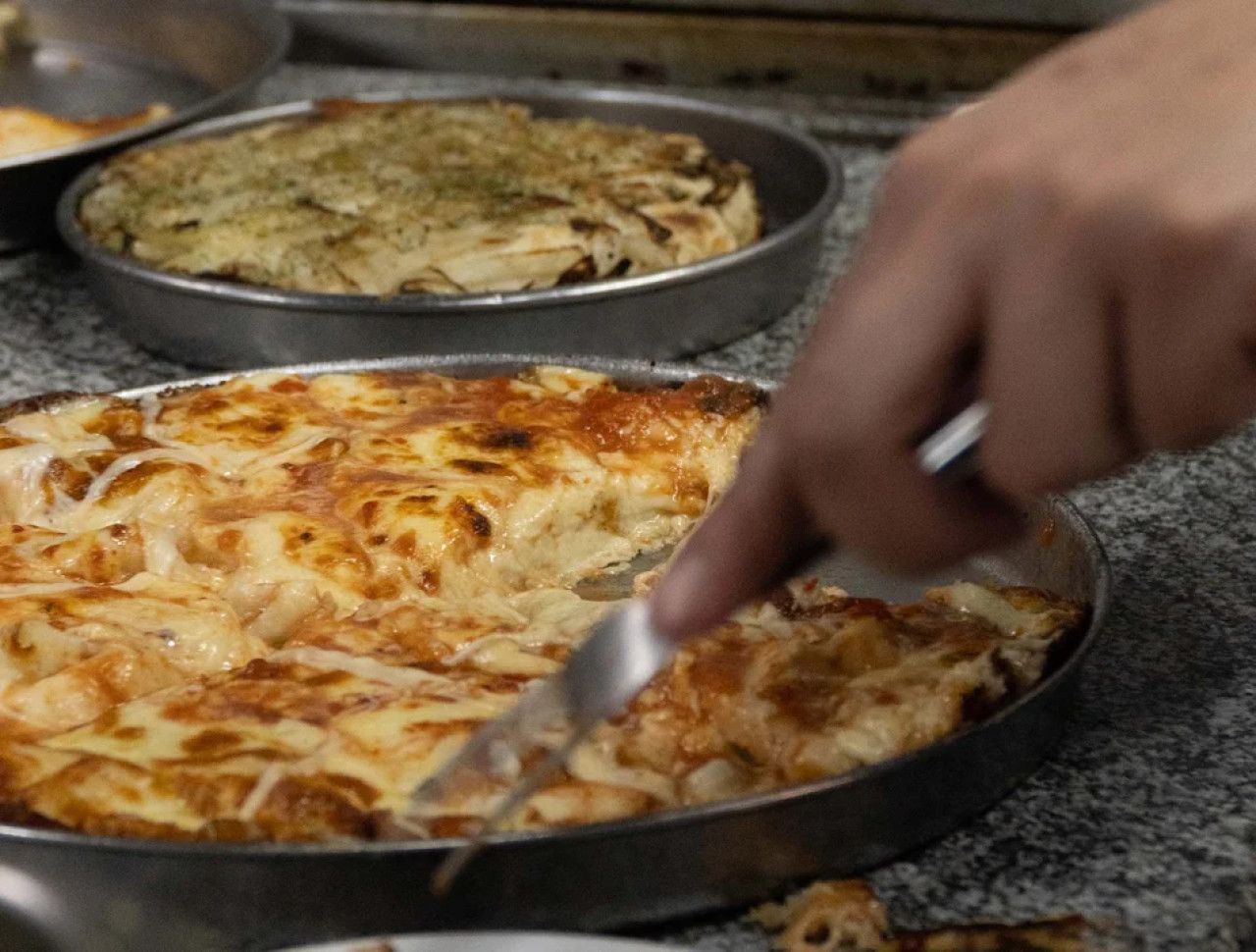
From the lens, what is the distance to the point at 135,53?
4.38 metres

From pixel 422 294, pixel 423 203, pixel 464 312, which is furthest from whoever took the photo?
pixel 423 203

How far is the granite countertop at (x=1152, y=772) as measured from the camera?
1439 millimetres

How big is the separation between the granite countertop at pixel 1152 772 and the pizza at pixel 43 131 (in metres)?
2.12

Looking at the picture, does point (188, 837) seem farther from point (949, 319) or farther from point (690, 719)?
point (949, 319)

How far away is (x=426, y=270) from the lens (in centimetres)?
269

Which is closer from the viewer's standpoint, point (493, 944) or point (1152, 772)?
point (493, 944)

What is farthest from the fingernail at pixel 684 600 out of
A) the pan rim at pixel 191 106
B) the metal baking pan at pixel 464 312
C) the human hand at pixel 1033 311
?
the pan rim at pixel 191 106

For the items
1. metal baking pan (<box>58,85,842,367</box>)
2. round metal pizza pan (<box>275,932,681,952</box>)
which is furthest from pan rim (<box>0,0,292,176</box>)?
round metal pizza pan (<box>275,932,681,952</box>)

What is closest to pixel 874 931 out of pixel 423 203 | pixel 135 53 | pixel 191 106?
pixel 423 203

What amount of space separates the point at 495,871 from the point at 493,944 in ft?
0.24

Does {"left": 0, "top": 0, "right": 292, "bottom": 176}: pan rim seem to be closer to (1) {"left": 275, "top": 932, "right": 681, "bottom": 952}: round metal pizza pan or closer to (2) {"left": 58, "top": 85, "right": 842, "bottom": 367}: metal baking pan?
(2) {"left": 58, "top": 85, "right": 842, "bottom": 367}: metal baking pan

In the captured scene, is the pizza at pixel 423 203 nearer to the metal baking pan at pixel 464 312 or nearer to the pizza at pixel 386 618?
the metal baking pan at pixel 464 312

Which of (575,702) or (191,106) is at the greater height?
(575,702)

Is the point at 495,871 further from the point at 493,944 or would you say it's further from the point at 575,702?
the point at 575,702
